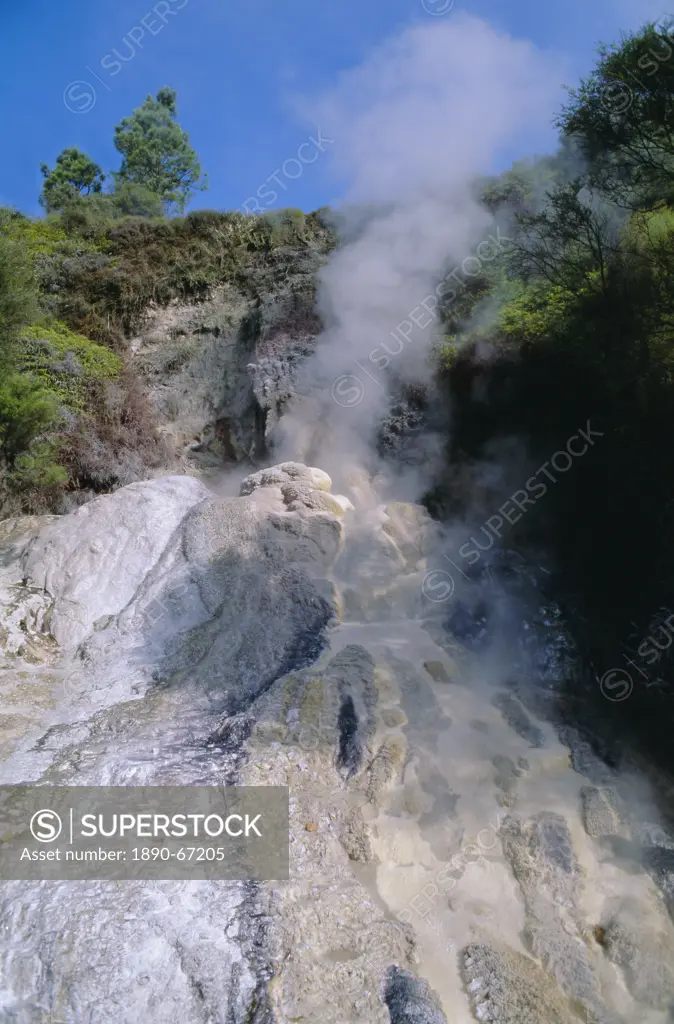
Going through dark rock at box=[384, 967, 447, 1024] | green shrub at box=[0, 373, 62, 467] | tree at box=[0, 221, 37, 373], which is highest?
tree at box=[0, 221, 37, 373]

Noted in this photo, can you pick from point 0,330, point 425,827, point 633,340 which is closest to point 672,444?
point 633,340

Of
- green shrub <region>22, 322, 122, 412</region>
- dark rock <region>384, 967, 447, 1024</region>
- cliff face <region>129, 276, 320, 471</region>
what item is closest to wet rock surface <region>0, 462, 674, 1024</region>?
dark rock <region>384, 967, 447, 1024</region>

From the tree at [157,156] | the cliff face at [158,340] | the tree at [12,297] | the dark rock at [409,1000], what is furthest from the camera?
the tree at [157,156]

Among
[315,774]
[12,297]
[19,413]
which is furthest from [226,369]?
[315,774]

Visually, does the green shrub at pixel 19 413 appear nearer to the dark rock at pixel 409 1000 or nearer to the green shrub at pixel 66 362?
the green shrub at pixel 66 362

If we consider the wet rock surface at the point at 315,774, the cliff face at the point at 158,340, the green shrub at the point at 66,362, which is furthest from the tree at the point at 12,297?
the wet rock surface at the point at 315,774

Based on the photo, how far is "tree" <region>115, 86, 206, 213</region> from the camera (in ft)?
66.9

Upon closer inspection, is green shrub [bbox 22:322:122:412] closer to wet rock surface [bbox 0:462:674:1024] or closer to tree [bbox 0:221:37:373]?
tree [bbox 0:221:37:373]

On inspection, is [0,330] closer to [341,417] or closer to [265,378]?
[265,378]

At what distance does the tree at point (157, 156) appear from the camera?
20.4 metres

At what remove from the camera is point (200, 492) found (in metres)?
7.92

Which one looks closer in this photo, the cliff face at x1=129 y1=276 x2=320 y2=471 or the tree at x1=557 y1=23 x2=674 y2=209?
the tree at x1=557 y1=23 x2=674 y2=209

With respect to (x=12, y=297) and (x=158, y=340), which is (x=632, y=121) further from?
(x=158, y=340)

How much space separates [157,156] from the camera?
67.4ft
